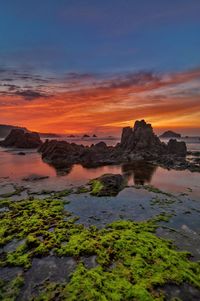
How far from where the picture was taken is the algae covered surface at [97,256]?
43.2 feet

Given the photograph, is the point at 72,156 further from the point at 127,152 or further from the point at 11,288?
the point at 11,288

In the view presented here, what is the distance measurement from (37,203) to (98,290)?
17.3 metres

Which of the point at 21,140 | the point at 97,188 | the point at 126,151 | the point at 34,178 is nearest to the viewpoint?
the point at 97,188

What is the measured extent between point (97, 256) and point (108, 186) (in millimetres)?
18555

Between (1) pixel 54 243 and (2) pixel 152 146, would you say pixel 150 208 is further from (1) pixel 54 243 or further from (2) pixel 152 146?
(2) pixel 152 146

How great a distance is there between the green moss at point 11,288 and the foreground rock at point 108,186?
1906cm

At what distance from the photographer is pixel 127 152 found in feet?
269

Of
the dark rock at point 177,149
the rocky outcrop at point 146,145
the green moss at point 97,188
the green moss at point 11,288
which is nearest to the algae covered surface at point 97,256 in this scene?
the green moss at point 11,288

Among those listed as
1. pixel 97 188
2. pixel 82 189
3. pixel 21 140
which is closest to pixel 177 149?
pixel 97 188

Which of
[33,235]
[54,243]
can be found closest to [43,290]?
[54,243]

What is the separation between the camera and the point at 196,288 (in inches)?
535

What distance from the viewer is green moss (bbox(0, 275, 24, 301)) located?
12762mm

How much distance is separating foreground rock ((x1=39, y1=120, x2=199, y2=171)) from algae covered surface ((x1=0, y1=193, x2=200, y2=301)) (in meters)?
39.4

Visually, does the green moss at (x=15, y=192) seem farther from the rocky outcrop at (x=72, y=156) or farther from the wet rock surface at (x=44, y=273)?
the rocky outcrop at (x=72, y=156)
